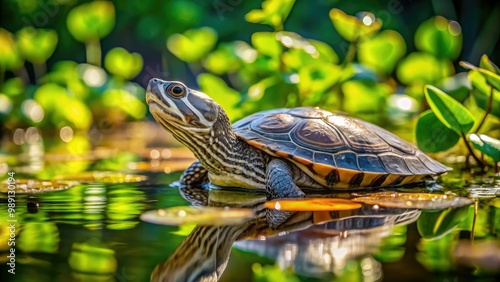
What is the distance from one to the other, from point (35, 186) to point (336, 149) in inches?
49.3

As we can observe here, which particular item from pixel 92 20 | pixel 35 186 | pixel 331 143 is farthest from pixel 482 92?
pixel 92 20

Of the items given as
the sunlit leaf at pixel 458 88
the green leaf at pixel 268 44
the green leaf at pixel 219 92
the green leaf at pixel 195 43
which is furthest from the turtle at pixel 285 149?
the green leaf at pixel 195 43

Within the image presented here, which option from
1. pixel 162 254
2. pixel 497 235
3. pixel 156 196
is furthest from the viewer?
pixel 156 196

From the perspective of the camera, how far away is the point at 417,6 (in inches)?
332

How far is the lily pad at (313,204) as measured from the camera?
7.09 feet

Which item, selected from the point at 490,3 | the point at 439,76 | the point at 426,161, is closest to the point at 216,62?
the point at 439,76

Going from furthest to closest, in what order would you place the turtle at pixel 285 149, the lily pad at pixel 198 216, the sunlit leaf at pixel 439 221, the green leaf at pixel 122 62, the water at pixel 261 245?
1. the green leaf at pixel 122 62
2. the turtle at pixel 285 149
3. the lily pad at pixel 198 216
4. the sunlit leaf at pixel 439 221
5. the water at pixel 261 245

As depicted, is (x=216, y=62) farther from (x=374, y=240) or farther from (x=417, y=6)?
(x=374, y=240)

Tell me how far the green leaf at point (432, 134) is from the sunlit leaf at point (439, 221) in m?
0.92

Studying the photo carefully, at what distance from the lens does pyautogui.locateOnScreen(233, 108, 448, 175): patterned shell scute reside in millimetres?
2686

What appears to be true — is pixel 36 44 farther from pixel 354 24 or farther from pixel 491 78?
pixel 491 78

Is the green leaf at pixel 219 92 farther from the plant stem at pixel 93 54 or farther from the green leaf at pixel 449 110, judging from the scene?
the plant stem at pixel 93 54

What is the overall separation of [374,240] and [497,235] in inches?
12.1

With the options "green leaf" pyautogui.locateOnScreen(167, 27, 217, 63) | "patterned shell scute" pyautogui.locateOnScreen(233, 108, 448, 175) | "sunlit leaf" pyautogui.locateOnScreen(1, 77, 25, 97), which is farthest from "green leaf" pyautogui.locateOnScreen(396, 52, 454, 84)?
"sunlit leaf" pyautogui.locateOnScreen(1, 77, 25, 97)
